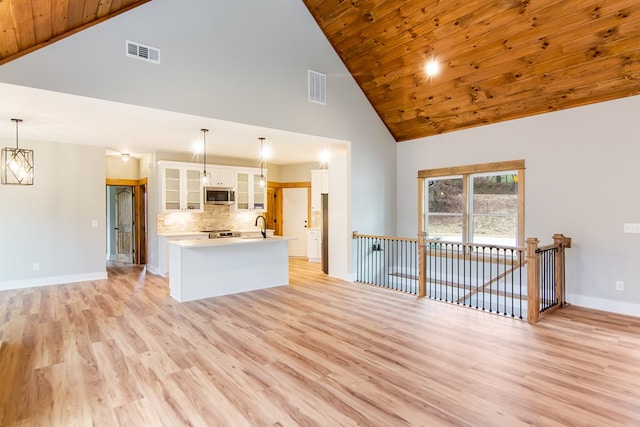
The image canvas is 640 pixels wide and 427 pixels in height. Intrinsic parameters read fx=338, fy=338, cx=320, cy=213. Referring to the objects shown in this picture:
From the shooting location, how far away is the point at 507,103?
525cm

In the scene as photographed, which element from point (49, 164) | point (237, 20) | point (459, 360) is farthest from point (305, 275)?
point (49, 164)

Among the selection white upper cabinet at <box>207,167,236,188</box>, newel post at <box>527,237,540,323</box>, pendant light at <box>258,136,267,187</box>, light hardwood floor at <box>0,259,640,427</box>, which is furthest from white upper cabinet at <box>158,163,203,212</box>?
newel post at <box>527,237,540,323</box>

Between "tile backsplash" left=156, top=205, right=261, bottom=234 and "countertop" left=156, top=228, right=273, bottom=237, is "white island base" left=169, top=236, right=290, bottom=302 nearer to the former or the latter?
"countertop" left=156, top=228, right=273, bottom=237

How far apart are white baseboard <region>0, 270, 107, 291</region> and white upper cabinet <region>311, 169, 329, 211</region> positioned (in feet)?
16.2

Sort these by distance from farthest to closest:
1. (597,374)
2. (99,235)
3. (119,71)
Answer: (99,235), (119,71), (597,374)

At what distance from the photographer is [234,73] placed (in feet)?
15.8

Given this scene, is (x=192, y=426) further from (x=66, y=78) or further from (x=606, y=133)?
(x=606, y=133)

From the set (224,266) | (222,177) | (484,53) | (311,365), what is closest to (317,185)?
(222,177)

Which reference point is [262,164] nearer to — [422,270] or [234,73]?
[234,73]

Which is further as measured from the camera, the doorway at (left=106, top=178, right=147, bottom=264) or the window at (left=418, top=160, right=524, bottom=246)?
the doorway at (left=106, top=178, right=147, bottom=264)

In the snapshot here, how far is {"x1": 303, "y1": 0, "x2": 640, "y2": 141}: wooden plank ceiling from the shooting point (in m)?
3.89

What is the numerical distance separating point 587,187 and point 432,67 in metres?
2.80

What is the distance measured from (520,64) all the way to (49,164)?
8027 millimetres

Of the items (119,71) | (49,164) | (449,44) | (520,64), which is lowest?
(49,164)
